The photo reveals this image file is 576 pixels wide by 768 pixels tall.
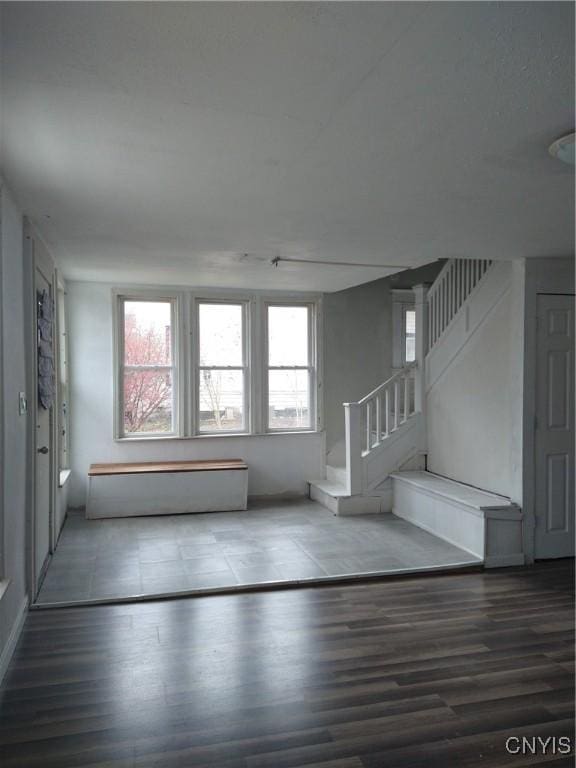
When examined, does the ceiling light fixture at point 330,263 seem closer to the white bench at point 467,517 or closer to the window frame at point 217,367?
the window frame at point 217,367

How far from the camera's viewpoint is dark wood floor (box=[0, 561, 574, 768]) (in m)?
2.31

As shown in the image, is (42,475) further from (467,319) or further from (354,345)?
(354,345)

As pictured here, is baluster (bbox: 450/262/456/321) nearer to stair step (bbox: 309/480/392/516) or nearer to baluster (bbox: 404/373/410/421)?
baluster (bbox: 404/373/410/421)

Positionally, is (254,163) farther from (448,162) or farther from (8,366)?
(8,366)

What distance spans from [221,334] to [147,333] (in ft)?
2.85

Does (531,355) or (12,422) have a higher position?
(531,355)

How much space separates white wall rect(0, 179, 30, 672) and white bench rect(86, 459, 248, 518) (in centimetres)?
234

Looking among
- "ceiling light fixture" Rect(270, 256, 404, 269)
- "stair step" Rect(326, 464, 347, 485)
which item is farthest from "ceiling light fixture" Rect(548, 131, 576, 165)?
"stair step" Rect(326, 464, 347, 485)

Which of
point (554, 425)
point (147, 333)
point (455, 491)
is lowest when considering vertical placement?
point (455, 491)

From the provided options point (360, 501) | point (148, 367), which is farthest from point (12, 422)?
point (360, 501)

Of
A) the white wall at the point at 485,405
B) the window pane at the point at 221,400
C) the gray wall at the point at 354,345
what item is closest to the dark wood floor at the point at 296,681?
the white wall at the point at 485,405

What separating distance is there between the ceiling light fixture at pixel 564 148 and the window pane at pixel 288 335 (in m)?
4.73

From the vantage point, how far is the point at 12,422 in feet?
10.3

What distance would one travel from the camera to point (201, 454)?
263 inches
